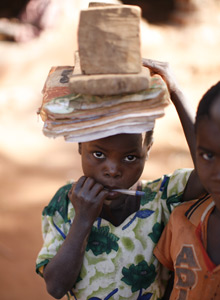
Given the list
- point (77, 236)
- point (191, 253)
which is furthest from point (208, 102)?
point (77, 236)

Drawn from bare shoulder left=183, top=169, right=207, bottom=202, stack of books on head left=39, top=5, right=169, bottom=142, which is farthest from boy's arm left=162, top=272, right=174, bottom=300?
stack of books on head left=39, top=5, right=169, bottom=142

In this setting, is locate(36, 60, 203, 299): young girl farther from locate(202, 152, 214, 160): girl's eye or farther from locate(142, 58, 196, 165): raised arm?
locate(202, 152, 214, 160): girl's eye

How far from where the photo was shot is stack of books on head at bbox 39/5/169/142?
1.31 metres

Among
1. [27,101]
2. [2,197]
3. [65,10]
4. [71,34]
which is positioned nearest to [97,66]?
[2,197]

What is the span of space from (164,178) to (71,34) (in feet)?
19.1

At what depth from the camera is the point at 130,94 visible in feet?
4.62

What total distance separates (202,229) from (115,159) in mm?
393

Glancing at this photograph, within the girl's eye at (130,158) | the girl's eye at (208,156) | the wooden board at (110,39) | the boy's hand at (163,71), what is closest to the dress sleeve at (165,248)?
the girl's eye at (130,158)

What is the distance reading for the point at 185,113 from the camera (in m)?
1.78

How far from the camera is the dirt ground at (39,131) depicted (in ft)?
11.5

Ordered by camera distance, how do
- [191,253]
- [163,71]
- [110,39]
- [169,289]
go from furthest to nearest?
[169,289] → [163,71] → [191,253] → [110,39]

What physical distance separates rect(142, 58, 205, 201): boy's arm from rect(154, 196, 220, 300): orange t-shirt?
113mm

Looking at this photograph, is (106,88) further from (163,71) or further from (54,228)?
(54,228)

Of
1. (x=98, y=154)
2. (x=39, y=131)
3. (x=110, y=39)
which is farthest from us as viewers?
(x=39, y=131)
